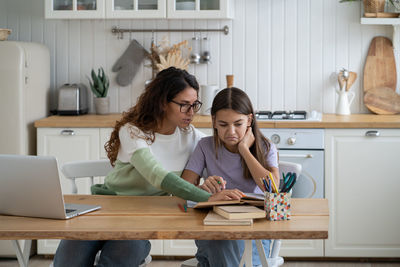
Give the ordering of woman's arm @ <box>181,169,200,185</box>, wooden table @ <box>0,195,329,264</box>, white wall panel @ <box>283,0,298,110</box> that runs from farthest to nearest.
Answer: white wall panel @ <box>283,0,298,110</box> → woman's arm @ <box>181,169,200,185</box> → wooden table @ <box>0,195,329,264</box>

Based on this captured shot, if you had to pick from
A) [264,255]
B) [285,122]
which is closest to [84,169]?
[264,255]

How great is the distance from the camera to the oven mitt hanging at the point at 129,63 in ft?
14.4

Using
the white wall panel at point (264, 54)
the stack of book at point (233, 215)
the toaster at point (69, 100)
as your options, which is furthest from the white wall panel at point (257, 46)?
the stack of book at point (233, 215)

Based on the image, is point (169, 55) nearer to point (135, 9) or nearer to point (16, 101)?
point (135, 9)

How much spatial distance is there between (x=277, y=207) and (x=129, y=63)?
2642 mm

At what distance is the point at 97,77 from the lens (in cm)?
435

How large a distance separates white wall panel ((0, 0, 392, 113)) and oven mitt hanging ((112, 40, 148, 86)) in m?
0.04

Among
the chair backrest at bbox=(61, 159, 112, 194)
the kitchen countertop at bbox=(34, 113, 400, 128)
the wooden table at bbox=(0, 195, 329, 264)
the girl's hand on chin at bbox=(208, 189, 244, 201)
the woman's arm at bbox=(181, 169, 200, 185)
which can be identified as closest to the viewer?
the wooden table at bbox=(0, 195, 329, 264)

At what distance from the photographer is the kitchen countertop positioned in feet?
12.2

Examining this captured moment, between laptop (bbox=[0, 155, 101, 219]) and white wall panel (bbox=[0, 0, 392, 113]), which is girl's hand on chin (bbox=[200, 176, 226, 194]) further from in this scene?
white wall panel (bbox=[0, 0, 392, 113])

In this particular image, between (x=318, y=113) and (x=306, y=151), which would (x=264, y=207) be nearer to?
(x=306, y=151)

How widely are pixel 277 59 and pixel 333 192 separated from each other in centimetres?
101

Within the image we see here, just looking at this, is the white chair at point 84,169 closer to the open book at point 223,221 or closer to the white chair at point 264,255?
the white chair at point 264,255

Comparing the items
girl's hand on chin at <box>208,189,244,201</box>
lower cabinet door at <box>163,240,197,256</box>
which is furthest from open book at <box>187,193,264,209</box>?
lower cabinet door at <box>163,240,197,256</box>
